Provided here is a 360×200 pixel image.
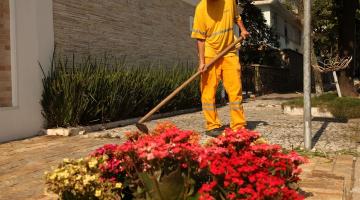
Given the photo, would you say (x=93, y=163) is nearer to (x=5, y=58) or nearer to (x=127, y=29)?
(x=5, y=58)

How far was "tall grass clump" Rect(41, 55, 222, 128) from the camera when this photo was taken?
7449 mm

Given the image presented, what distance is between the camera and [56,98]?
740 cm

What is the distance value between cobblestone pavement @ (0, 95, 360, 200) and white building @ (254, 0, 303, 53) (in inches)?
690

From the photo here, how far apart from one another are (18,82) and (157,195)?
4.93 metres

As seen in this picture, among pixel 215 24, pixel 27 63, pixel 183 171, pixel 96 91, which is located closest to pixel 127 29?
pixel 96 91

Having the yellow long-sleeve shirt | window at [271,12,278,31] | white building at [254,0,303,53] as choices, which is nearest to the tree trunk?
the yellow long-sleeve shirt

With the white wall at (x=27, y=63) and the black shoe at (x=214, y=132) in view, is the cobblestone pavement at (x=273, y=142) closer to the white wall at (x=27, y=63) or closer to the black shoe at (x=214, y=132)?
the white wall at (x=27, y=63)

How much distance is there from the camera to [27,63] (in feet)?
23.7

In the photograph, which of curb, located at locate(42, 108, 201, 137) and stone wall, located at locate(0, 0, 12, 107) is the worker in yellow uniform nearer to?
curb, located at locate(42, 108, 201, 137)

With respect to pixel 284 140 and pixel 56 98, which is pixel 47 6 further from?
pixel 284 140

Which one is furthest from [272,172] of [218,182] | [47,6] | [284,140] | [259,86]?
[259,86]

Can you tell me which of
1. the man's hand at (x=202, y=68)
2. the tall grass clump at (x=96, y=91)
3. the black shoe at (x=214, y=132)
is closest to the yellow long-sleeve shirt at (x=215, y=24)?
the man's hand at (x=202, y=68)

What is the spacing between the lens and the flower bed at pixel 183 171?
8.70ft

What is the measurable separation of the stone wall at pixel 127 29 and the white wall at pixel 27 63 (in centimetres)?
48
